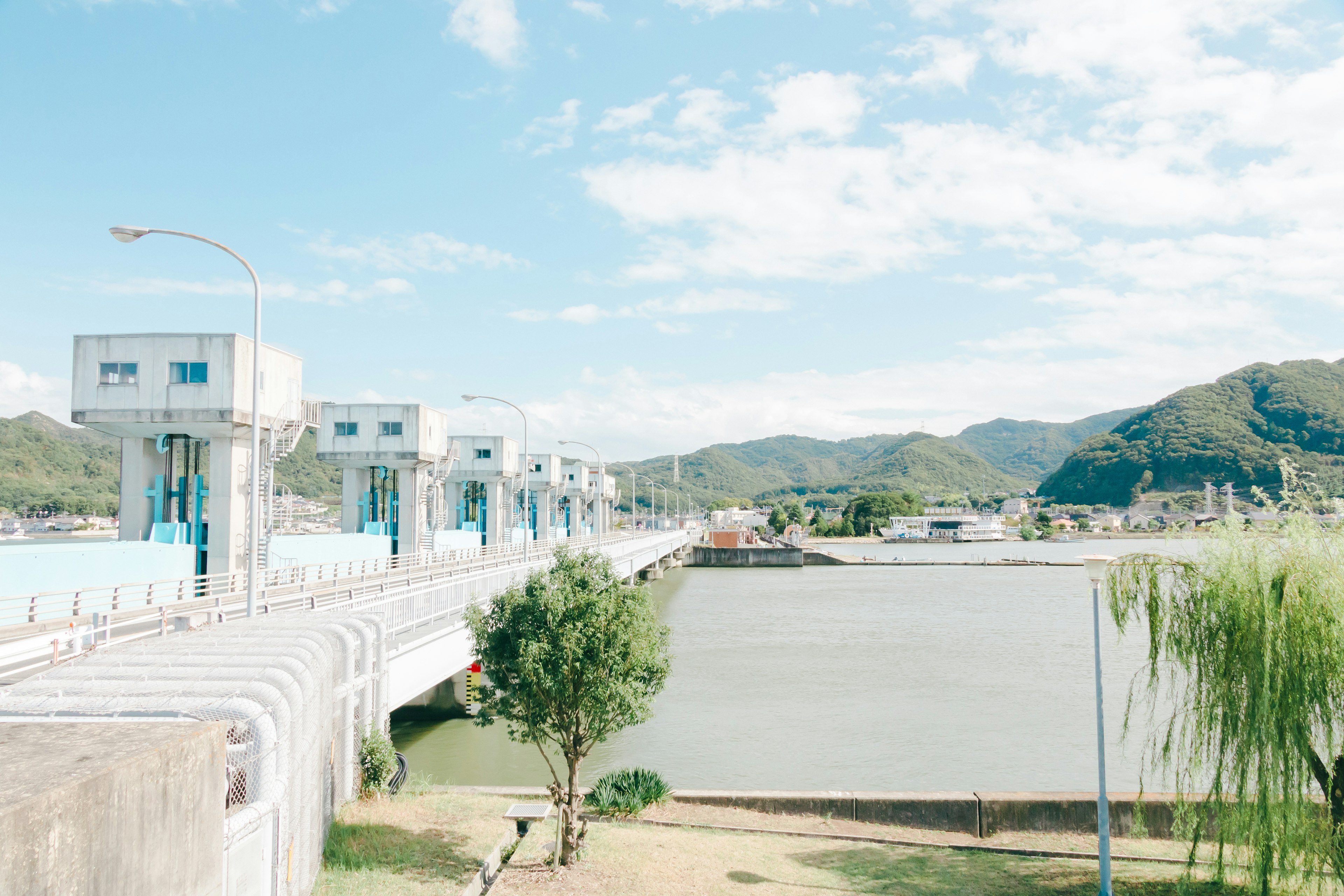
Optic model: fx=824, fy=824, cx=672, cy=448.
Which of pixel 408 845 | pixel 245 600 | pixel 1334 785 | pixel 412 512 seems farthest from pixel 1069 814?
pixel 412 512

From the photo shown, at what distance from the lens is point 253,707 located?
7.24 m

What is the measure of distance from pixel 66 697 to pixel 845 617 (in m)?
52.1

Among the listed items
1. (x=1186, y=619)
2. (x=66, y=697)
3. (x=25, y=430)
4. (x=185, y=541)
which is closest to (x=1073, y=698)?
(x=1186, y=619)

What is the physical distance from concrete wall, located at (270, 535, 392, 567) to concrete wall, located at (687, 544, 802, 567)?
7285 centimetres

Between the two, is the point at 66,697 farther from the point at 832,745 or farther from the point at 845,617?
the point at 845,617

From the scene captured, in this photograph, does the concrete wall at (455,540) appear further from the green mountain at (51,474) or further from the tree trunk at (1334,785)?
the green mountain at (51,474)

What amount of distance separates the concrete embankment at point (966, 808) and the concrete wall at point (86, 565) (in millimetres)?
14727

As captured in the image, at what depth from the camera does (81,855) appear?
158 inches

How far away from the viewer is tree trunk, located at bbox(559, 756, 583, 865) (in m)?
11.8

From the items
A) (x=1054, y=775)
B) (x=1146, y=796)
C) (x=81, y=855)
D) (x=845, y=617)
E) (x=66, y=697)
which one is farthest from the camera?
(x=845, y=617)

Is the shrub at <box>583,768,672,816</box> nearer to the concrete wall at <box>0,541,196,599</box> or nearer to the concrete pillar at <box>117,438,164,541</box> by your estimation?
the concrete wall at <box>0,541,196,599</box>

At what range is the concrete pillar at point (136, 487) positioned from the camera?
3200cm

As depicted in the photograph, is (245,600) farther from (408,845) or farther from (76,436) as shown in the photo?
(76,436)

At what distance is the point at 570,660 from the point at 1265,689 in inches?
365
